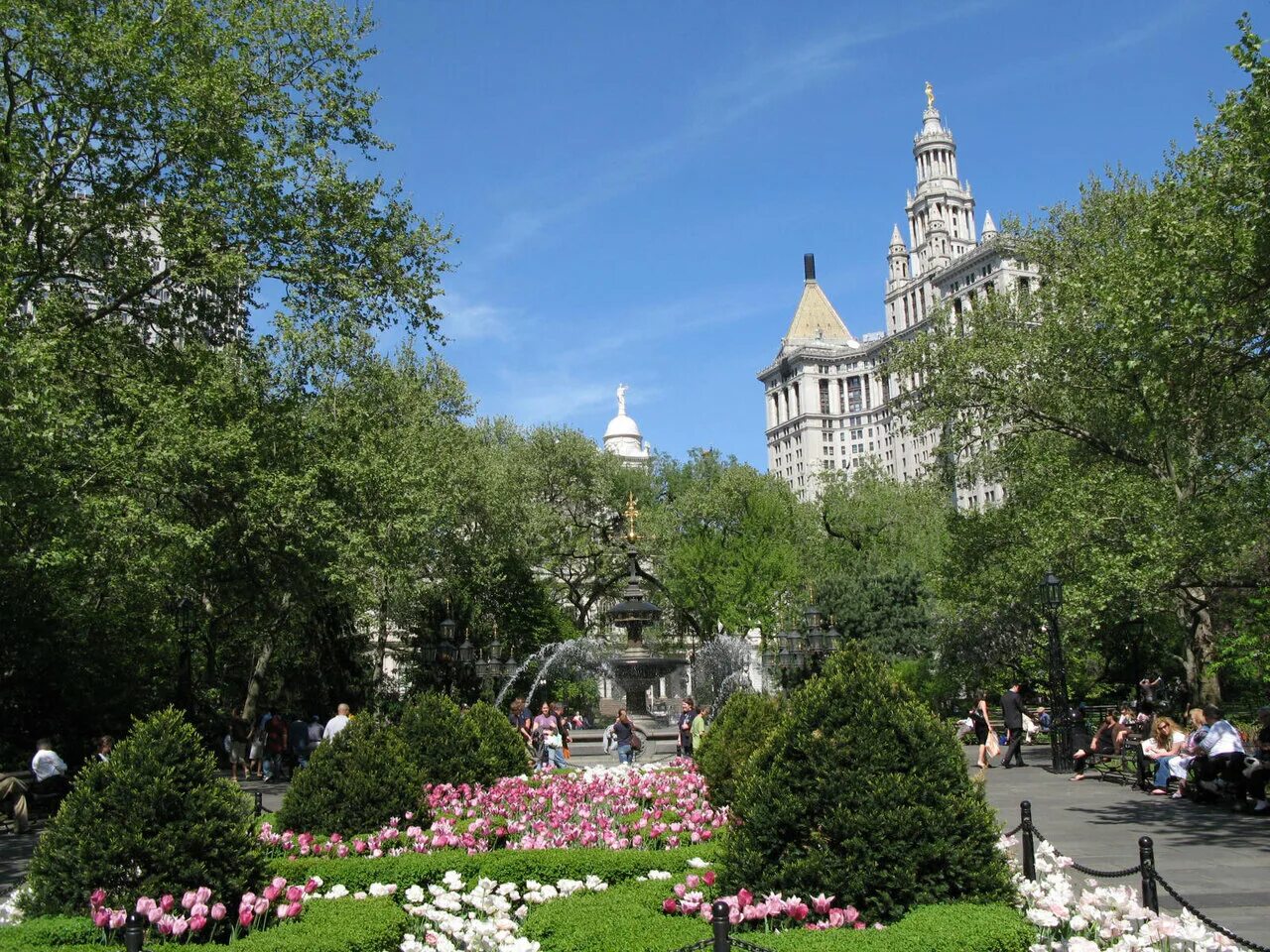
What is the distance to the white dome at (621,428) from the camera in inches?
3477

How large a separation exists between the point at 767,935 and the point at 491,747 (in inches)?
308

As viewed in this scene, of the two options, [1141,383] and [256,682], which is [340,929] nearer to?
[1141,383]

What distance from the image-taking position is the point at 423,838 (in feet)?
34.1

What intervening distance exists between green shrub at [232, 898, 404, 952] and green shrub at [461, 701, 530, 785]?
514 centimetres

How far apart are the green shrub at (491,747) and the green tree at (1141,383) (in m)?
10.1

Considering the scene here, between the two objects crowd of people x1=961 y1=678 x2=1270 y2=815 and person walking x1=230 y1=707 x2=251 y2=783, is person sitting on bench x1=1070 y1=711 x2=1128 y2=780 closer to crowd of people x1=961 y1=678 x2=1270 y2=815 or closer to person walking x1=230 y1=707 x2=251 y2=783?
crowd of people x1=961 y1=678 x2=1270 y2=815

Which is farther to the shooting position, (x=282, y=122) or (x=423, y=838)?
(x=282, y=122)

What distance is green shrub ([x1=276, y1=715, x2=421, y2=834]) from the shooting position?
35.9ft

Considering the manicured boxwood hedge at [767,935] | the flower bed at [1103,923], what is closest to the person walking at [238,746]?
the manicured boxwood hedge at [767,935]

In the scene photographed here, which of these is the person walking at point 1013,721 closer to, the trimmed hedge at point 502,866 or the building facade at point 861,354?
the trimmed hedge at point 502,866

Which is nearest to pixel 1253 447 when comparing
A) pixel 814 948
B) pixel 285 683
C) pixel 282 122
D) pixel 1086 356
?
pixel 1086 356

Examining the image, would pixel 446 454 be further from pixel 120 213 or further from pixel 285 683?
pixel 120 213

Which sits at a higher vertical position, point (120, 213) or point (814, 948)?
point (120, 213)

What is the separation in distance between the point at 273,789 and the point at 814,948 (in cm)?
1706
